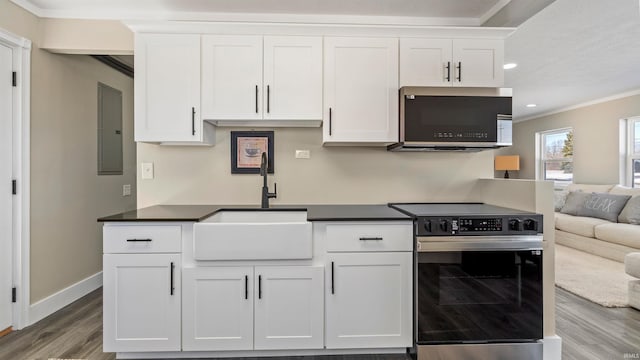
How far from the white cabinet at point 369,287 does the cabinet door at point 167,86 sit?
129 centimetres

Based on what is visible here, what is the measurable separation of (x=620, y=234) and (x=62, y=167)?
615 centimetres

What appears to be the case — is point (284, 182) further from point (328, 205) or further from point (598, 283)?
point (598, 283)

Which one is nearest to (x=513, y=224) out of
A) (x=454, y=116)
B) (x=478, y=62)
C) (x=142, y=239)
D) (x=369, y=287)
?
(x=454, y=116)

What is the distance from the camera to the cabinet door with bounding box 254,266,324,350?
6.51 feet

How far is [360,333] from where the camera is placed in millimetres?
2025

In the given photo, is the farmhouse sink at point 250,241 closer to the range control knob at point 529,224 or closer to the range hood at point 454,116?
the range hood at point 454,116

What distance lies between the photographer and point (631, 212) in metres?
4.28

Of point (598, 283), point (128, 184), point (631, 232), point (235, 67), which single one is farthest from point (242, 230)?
point (631, 232)

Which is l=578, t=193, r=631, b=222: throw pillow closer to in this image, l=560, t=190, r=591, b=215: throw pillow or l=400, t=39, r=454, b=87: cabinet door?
l=560, t=190, r=591, b=215: throw pillow

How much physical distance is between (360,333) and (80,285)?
2.69m

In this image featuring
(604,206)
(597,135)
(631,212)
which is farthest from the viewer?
(597,135)

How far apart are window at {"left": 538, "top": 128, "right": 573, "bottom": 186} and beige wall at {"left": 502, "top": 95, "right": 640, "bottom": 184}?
215mm

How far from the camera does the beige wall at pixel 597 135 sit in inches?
204

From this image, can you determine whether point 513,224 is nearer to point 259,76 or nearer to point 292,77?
point 292,77
